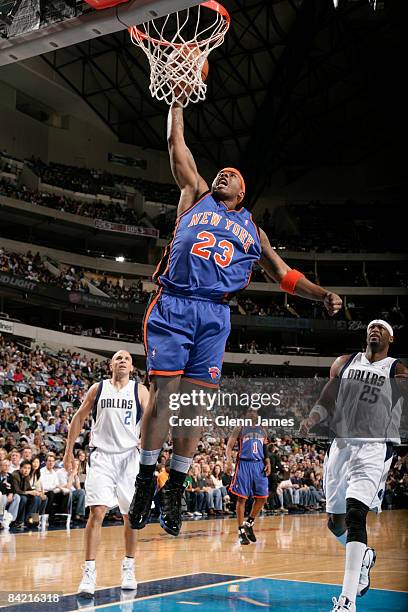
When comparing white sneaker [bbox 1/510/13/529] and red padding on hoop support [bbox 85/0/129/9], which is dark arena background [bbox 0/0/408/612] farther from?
red padding on hoop support [bbox 85/0/129/9]

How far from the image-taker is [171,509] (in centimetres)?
427

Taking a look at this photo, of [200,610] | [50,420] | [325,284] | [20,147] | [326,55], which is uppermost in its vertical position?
[326,55]

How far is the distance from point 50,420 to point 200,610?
408 inches

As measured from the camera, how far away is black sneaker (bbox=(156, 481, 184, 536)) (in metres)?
4.23

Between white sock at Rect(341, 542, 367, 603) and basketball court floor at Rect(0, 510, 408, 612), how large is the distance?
108cm

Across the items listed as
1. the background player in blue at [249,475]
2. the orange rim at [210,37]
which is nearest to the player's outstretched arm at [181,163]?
the orange rim at [210,37]

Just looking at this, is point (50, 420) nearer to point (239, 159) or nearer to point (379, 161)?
point (239, 159)

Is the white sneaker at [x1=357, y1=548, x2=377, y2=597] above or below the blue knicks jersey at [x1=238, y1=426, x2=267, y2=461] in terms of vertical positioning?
below

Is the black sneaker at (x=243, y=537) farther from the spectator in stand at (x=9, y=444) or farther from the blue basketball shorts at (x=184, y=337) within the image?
the blue basketball shorts at (x=184, y=337)

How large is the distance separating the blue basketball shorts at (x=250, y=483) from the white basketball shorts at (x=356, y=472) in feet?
17.3

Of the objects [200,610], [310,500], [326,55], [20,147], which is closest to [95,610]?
[200,610]

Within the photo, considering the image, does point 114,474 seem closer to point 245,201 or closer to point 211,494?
point 211,494

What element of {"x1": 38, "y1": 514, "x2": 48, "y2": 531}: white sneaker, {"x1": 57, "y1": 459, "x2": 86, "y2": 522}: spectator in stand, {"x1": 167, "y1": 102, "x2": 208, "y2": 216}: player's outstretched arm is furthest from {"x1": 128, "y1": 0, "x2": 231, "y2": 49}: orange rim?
{"x1": 38, "y1": 514, "x2": 48, "y2": 531}: white sneaker

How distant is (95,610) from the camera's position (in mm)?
6160
